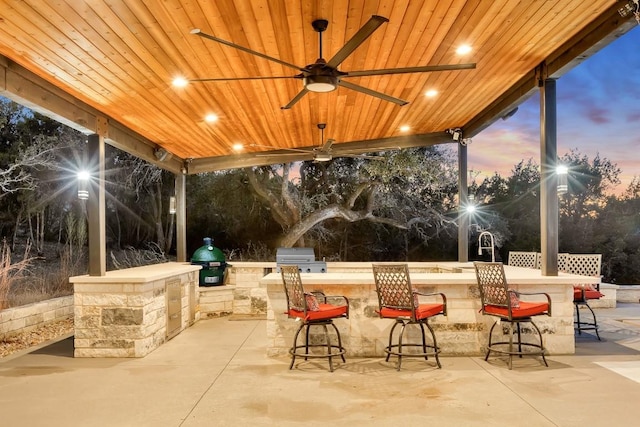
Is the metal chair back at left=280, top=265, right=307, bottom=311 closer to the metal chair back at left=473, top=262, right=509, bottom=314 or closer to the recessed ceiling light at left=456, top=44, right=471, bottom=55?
the metal chair back at left=473, top=262, right=509, bottom=314

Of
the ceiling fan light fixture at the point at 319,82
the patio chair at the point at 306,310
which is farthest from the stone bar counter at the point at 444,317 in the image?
the ceiling fan light fixture at the point at 319,82

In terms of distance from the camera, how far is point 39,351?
5.20m

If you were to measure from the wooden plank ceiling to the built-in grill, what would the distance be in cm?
194

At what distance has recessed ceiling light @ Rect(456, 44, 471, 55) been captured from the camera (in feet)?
13.6

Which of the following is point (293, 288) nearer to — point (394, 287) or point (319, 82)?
point (394, 287)

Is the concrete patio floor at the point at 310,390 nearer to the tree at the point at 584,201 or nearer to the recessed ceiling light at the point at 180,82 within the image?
the recessed ceiling light at the point at 180,82

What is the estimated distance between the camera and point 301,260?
280 inches

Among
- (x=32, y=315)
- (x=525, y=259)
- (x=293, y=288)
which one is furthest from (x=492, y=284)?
(x=32, y=315)

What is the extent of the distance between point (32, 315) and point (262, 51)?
4358mm

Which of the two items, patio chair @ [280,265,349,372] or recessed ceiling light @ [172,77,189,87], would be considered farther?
recessed ceiling light @ [172,77,189,87]

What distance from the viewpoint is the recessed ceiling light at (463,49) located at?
415cm

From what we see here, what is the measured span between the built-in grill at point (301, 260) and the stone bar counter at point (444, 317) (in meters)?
2.01

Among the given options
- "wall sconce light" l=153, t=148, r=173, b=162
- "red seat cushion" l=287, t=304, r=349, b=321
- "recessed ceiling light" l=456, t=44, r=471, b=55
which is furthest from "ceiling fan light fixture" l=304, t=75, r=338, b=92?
"wall sconce light" l=153, t=148, r=173, b=162

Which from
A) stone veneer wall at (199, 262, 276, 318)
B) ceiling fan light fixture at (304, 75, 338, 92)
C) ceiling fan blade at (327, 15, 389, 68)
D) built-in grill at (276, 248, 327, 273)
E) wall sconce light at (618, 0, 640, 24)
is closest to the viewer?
ceiling fan blade at (327, 15, 389, 68)
